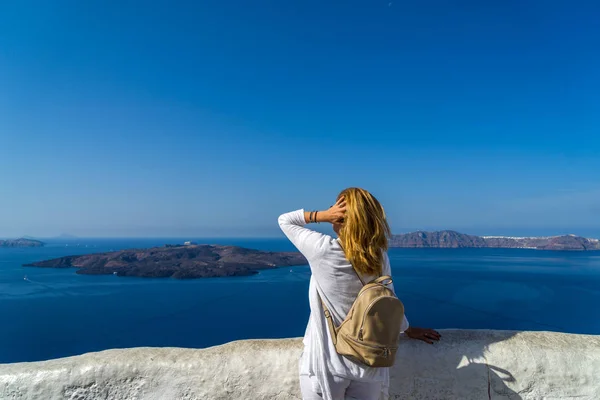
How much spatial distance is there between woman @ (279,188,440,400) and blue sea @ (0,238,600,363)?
33.1 metres

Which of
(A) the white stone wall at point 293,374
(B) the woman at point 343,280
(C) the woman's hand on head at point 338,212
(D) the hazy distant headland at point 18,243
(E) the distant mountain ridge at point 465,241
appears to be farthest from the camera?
(D) the hazy distant headland at point 18,243

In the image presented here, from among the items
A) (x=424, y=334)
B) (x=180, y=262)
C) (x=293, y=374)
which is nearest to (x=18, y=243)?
(x=180, y=262)

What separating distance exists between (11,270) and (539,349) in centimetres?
9271

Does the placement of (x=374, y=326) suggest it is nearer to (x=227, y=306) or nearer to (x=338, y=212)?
(x=338, y=212)

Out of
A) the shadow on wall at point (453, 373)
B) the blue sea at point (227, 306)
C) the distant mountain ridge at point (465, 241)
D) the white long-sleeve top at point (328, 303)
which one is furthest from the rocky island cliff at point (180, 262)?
the white long-sleeve top at point (328, 303)

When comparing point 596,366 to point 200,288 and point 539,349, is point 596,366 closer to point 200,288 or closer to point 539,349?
point 539,349

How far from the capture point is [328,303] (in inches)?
63.2

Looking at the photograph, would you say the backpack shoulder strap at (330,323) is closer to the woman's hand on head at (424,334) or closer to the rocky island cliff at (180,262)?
the woman's hand on head at (424,334)

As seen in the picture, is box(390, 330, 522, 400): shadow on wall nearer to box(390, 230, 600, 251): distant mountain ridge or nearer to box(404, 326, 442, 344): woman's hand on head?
box(404, 326, 442, 344): woman's hand on head

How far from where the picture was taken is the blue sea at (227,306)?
35.2 m

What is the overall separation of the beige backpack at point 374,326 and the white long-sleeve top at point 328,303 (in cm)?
7

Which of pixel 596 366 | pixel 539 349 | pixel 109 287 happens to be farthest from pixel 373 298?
pixel 109 287

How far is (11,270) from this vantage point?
72.6 metres

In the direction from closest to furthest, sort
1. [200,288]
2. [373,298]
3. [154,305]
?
[373,298], [154,305], [200,288]
